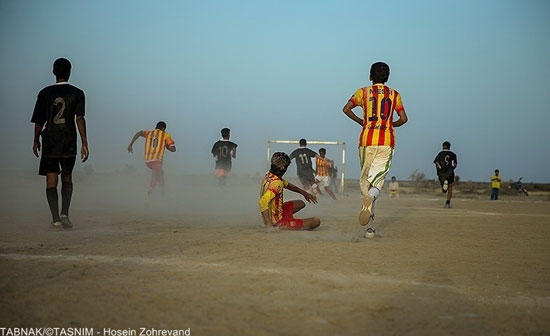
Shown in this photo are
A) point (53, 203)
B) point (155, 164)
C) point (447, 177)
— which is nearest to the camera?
point (53, 203)

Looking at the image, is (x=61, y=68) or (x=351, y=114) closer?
(x=351, y=114)

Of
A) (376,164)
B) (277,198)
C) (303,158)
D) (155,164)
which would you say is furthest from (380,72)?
(303,158)

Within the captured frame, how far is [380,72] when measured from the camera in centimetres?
816

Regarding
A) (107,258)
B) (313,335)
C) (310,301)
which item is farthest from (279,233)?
(313,335)

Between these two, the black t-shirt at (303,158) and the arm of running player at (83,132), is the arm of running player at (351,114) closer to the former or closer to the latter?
the arm of running player at (83,132)

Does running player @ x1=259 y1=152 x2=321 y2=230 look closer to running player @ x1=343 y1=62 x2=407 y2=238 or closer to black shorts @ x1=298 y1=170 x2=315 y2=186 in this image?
running player @ x1=343 y1=62 x2=407 y2=238

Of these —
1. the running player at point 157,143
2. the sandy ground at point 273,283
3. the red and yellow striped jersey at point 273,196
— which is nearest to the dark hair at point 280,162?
the red and yellow striped jersey at point 273,196

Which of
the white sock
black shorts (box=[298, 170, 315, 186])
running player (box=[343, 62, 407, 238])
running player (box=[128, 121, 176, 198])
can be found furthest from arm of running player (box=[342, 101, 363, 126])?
black shorts (box=[298, 170, 315, 186])

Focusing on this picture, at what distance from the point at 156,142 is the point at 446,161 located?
9164mm

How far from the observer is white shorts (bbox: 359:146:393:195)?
8.02 m

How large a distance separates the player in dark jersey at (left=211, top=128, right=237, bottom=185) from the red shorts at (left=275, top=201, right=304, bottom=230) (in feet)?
29.8

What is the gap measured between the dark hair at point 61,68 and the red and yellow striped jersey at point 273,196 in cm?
316

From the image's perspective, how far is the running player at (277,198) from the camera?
8211 mm

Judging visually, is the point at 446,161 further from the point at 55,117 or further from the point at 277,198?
the point at 55,117
